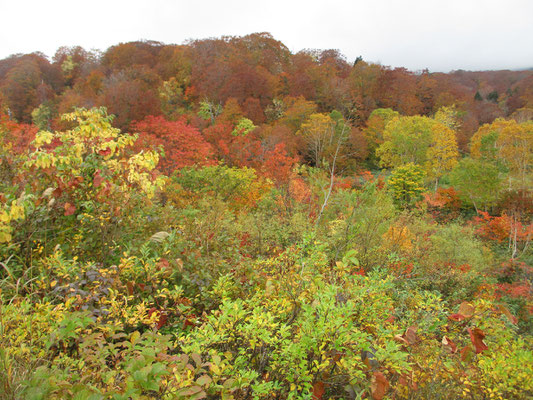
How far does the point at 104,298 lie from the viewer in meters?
2.31

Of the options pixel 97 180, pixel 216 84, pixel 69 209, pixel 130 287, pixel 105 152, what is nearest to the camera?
pixel 130 287

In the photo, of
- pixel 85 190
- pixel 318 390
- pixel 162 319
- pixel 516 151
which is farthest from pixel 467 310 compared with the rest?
pixel 516 151

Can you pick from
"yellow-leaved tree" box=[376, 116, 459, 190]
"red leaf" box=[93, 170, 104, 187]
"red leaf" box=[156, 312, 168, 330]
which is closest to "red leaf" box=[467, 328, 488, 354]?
"red leaf" box=[156, 312, 168, 330]

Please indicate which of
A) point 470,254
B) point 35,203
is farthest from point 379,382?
point 470,254

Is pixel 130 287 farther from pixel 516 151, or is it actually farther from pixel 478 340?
pixel 516 151

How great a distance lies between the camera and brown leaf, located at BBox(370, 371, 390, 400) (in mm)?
1812

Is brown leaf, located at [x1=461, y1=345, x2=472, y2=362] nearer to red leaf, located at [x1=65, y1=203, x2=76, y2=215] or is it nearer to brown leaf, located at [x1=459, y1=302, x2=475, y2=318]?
brown leaf, located at [x1=459, y1=302, x2=475, y2=318]

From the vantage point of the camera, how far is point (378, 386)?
1.83 m

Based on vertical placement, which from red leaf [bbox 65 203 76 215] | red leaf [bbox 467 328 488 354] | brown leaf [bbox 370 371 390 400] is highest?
red leaf [bbox 65 203 76 215]

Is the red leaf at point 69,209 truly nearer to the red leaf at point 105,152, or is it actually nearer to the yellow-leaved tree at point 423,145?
the red leaf at point 105,152

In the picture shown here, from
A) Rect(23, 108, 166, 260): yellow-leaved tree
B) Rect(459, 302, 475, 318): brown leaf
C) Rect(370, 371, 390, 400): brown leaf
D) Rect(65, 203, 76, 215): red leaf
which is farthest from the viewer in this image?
Rect(23, 108, 166, 260): yellow-leaved tree

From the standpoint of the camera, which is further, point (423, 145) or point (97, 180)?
point (423, 145)

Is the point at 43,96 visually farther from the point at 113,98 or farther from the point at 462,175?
the point at 462,175

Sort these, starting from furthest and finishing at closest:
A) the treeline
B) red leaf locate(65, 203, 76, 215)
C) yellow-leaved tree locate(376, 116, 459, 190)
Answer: the treeline → yellow-leaved tree locate(376, 116, 459, 190) → red leaf locate(65, 203, 76, 215)
